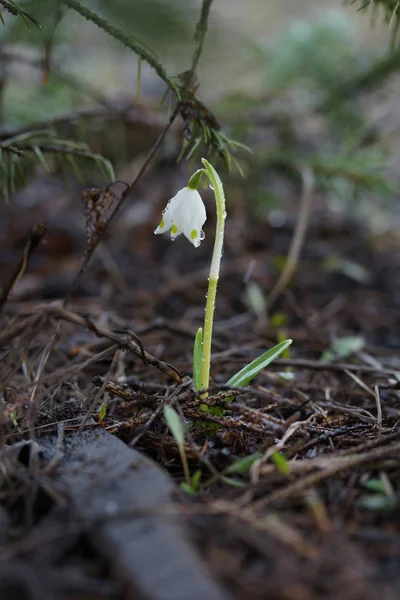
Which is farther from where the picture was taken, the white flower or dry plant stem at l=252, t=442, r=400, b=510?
the white flower

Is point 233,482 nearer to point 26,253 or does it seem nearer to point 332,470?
point 332,470

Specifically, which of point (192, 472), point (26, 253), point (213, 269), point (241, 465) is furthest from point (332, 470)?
point (26, 253)

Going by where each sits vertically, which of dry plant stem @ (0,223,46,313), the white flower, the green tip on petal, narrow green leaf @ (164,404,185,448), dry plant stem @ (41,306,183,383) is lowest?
narrow green leaf @ (164,404,185,448)

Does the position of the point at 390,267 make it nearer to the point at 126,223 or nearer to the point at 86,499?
the point at 126,223

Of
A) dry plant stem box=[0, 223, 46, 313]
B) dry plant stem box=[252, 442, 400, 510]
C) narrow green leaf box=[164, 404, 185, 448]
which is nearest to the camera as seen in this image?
dry plant stem box=[252, 442, 400, 510]

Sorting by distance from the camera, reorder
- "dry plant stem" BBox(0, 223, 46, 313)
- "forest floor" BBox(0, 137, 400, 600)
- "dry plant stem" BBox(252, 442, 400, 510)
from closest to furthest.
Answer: "forest floor" BBox(0, 137, 400, 600) < "dry plant stem" BBox(252, 442, 400, 510) < "dry plant stem" BBox(0, 223, 46, 313)

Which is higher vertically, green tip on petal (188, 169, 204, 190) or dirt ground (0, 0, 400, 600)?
green tip on petal (188, 169, 204, 190)

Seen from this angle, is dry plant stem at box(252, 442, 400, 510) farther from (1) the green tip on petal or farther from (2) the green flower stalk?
(1) the green tip on petal

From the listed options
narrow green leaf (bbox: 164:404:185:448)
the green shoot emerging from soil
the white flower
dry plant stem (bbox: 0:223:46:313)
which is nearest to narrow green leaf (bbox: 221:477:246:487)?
Answer: narrow green leaf (bbox: 164:404:185:448)

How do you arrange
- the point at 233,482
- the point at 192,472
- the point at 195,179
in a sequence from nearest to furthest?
the point at 233,482 < the point at 192,472 < the point at 195,179

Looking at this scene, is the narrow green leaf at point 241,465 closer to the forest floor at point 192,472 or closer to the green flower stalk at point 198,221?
the forest floor at point 192,472

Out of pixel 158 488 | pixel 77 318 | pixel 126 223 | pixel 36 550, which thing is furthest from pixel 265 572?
pixel 126 223
